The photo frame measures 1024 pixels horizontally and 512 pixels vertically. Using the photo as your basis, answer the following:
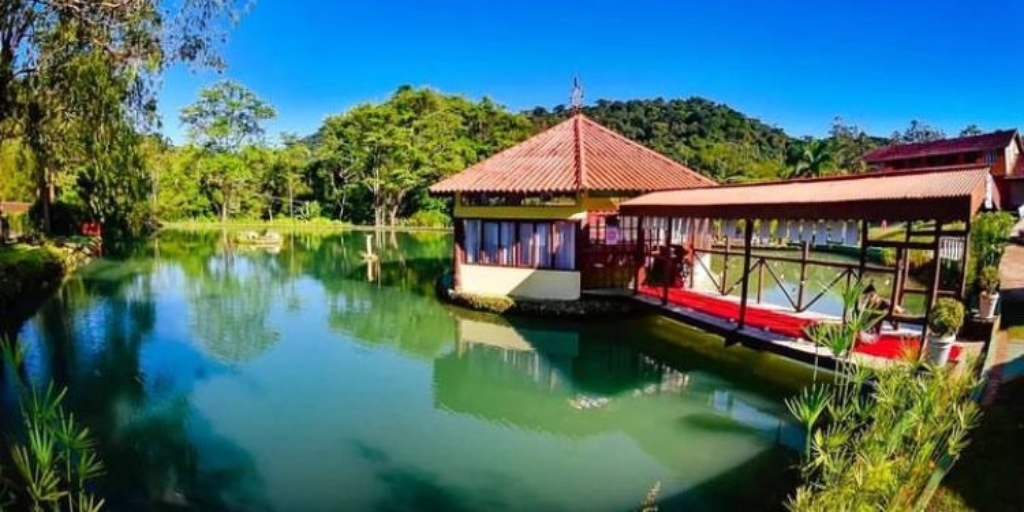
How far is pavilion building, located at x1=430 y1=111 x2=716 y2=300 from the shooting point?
1572 cm

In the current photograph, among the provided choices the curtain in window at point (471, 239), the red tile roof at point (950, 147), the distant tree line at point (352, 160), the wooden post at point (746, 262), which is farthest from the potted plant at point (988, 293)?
the distant tree line at point (352, 160)

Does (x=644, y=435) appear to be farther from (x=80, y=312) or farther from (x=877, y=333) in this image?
(x=80, y=312)

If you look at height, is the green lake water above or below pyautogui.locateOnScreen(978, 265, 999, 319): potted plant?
below

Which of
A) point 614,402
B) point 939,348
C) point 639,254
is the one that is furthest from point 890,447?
point 639,254

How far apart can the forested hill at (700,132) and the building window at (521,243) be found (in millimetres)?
36239

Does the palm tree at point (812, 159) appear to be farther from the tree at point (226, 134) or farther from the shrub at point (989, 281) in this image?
the tree at point (226, 134)

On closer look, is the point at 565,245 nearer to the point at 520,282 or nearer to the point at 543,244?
the point at 543,244

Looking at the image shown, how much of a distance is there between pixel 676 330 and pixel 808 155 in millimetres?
36665

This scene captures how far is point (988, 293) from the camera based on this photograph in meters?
9.95

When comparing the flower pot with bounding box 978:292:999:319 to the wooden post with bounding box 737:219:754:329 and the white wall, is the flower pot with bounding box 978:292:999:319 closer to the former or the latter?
the wooden post with bounding box 737:219:754:329

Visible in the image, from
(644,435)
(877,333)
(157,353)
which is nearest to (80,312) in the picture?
(157,353)

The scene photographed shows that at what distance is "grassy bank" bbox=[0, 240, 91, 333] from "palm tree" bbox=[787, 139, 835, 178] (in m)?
43.6

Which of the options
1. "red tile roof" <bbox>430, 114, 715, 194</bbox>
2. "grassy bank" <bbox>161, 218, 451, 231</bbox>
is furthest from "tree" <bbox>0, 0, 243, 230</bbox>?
"grassy bank" <bbox>161, 218, 451, 231</bbox>

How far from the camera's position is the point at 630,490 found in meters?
6.74
